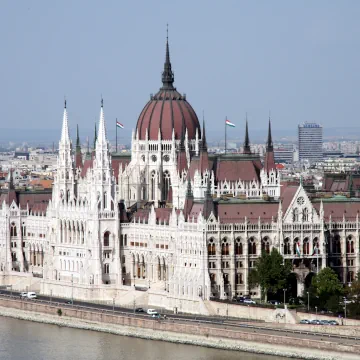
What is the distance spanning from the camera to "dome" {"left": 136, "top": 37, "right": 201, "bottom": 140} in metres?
177

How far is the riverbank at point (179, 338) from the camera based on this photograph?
128500 millimetres

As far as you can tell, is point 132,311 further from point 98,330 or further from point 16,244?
point 16,244

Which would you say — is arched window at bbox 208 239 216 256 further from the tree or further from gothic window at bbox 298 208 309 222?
gothic window at bbox 298 208 309 222

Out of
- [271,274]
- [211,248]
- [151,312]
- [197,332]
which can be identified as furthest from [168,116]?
[197,332]

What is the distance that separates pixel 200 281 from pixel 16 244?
107 feet

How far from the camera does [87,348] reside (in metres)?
139

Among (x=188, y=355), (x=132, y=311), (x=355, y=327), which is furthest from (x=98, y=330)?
(x=355, y=327)

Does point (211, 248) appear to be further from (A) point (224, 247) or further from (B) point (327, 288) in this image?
(B) point (327, 288)

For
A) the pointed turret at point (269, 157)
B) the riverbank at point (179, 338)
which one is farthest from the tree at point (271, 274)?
the pointed turret at point (269, 157)

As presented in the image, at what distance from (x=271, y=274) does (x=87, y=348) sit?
15.8 m

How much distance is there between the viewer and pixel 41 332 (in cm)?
14750

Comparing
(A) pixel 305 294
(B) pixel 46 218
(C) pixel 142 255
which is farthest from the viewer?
(B) pixel 46 218

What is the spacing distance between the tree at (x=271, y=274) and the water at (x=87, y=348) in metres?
11.3

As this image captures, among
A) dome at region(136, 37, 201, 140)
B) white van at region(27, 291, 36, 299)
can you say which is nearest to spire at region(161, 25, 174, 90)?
dome at region(136, 37, 201, 140)
